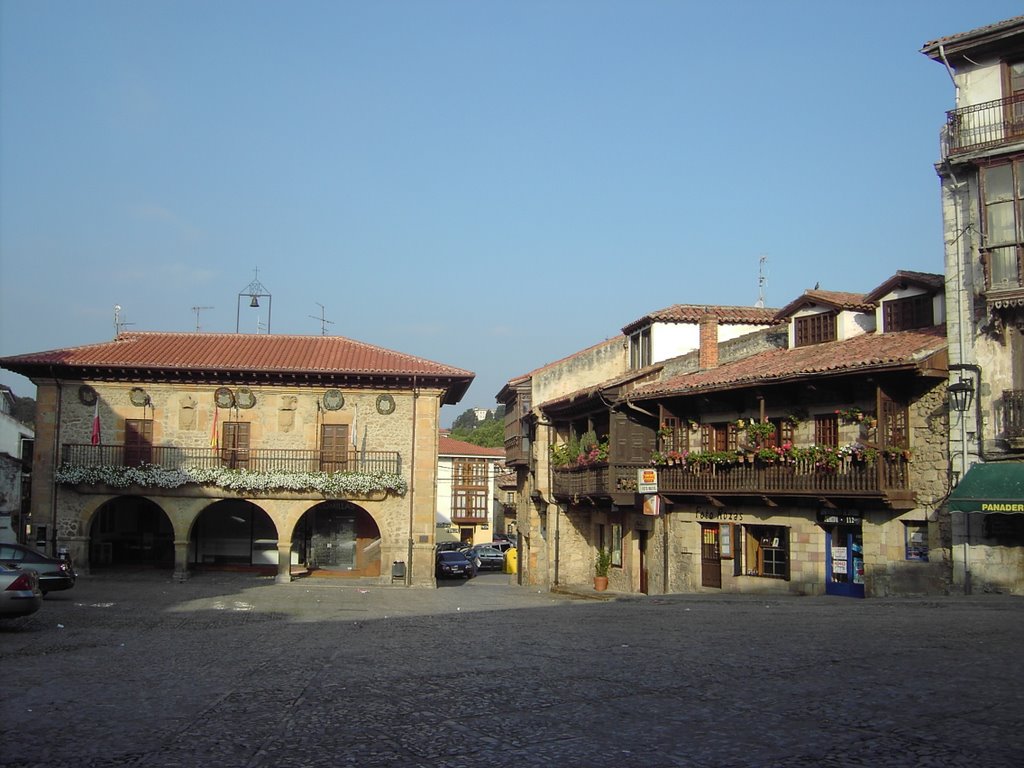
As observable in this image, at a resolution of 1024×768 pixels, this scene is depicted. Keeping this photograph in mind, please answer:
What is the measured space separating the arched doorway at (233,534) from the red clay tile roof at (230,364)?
17.7 ft

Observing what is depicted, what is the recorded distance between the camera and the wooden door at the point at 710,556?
29.8m

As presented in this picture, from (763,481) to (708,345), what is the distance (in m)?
7.05

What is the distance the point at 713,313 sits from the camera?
36.1 metres

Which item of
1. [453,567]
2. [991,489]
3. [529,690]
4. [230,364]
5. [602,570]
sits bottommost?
[453,567]

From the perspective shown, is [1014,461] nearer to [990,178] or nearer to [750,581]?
[990,178]

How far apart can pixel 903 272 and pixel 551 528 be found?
58.6 feet

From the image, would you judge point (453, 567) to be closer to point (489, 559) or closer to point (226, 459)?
point (489, 559)

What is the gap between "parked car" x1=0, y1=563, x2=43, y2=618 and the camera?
1795 centimetres

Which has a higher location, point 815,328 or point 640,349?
point 640,349

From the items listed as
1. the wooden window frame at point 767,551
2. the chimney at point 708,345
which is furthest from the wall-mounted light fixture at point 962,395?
the chimney at point 708,345

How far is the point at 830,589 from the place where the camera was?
2622 centimetres

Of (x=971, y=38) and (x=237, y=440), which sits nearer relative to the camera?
(x=971, y=38)

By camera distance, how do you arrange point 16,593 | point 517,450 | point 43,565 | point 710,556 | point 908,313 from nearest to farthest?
point 16,593 < point 43,565 < point 908,313 < point 710,556 < point 517,450

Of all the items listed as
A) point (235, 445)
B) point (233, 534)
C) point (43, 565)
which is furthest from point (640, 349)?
point (43, 565)
